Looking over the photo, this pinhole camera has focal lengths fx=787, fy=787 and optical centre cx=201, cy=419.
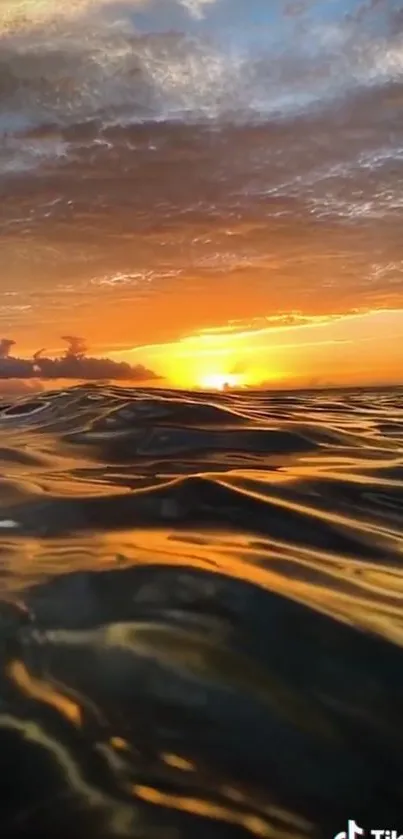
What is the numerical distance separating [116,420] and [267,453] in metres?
2.46

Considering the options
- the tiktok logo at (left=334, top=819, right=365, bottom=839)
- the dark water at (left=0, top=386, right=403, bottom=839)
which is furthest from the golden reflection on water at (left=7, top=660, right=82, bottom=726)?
the tiktok logo at (left=334, top=819, right=365, bottom=839)

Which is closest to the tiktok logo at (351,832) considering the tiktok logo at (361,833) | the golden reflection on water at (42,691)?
the tiktok logo at (361,833)

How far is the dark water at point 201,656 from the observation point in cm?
168

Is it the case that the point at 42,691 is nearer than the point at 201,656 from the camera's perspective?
Yes

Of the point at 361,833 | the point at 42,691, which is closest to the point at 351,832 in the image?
the point at 361,833

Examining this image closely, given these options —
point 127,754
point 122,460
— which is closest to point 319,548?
point 127,754

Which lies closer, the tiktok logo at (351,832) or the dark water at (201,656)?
the tiktok logo at (351,832)

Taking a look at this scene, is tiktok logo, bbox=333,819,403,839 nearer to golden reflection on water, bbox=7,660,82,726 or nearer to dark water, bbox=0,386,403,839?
dark water, bbox=0,386,403,839

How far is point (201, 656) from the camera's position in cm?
232

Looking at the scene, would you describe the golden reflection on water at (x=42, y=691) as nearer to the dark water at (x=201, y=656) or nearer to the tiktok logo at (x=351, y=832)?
the dark water at (x=201, y=656)

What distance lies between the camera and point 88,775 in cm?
175

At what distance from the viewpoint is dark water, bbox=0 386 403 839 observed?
5.51ft

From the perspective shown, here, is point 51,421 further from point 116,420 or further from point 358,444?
point 358,444

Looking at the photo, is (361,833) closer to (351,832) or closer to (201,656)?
(351,832)
